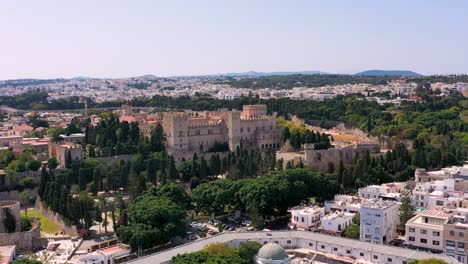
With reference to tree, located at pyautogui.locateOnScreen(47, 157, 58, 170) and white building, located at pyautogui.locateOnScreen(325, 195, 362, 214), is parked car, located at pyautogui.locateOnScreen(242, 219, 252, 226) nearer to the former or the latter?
white building, located at pyautogui.locateOnScreen(325, 195, 362, 214)

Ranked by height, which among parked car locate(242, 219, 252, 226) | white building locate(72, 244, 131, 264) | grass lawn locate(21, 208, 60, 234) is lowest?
grass lawn locate(21, 208, 60, 234)

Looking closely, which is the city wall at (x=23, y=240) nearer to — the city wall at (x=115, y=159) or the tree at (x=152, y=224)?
the tree at (x=152, y=224)

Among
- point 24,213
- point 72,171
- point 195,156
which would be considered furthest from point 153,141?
point 24,213

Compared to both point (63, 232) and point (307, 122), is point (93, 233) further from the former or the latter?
point (307, 122)

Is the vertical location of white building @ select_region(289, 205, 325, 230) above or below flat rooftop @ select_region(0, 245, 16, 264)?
above

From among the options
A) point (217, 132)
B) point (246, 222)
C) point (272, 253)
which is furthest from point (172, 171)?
point (272, 253)

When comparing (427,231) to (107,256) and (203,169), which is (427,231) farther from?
(203,169)

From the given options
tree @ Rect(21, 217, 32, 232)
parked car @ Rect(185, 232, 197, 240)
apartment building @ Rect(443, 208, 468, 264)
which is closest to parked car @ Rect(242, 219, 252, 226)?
parked car @ Rect(185, 232, 197, 240)
